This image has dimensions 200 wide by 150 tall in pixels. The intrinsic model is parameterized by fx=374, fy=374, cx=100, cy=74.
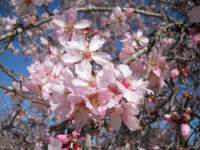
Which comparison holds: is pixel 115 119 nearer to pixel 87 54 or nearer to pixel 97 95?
pixel 97 95

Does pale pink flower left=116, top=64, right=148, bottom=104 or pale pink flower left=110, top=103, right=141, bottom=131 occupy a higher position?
pale pink flower left=116, top=64, right=148, bottom=104

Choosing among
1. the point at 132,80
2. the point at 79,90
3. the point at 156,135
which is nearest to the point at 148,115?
the point at 132,80

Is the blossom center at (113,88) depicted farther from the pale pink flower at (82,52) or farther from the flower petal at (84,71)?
the pale pink flower at (82,52)

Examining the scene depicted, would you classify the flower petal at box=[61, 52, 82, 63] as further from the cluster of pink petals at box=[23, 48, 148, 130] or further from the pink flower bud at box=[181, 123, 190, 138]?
the pink flower bud at box=[181, 123, 190, 138]

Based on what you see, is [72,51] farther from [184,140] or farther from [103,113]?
[184,140]

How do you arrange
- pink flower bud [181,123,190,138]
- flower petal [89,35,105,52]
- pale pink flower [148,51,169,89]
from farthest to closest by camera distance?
pink flower bud [181,123,190,138]
pale pink flower [148,51,169,89]
flower petal [89,35,105,52]

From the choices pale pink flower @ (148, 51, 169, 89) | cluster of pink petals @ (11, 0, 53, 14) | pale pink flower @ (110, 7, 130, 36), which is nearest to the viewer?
pale pink flower @ (148, 51, 169, 89)

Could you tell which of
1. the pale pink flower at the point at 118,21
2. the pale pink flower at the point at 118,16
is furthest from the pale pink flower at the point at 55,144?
the pale pink flower at the point at 118,21

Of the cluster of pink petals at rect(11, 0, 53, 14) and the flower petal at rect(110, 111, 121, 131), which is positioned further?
the cluster of pink petals at rect(11, 0, 53, 14)

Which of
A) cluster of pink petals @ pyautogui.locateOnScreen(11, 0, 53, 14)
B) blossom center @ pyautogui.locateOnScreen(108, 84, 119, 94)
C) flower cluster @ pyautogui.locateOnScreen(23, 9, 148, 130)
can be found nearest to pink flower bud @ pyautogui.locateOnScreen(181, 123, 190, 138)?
flower cluster @ pyautogui.locateOnScreen(23, 9, 148, 130)
